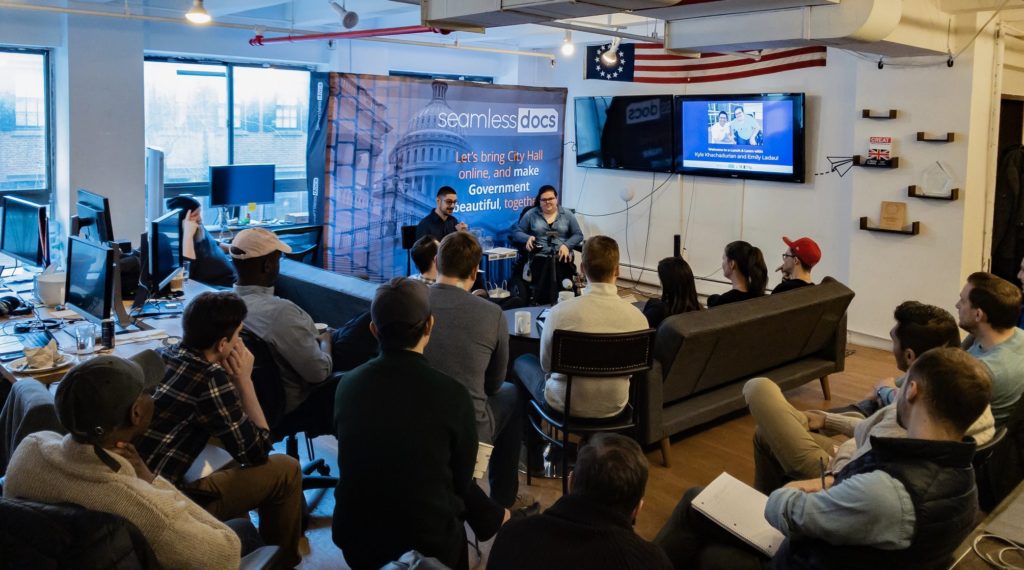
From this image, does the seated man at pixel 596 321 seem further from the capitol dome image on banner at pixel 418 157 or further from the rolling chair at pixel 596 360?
the capitol dome image on banner at pixel 418 157

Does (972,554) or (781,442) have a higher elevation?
(781,442)

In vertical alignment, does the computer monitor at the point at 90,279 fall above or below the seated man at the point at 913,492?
above

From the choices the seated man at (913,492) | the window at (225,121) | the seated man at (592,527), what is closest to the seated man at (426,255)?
the seated man at (913,492)

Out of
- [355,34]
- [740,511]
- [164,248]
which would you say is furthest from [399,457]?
[355,34]

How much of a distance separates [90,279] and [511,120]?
540cm

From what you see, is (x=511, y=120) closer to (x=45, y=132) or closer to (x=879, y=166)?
(x=879, y=166)

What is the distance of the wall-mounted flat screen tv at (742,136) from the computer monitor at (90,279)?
6.13m

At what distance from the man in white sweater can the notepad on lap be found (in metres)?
1.47

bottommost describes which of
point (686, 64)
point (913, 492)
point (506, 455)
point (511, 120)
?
point (506, 455)

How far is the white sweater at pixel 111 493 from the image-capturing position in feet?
7.02

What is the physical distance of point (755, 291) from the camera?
210 inches

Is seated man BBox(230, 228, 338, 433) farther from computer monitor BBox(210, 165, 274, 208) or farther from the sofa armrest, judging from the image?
computer monitor BBox(210, 165, 274, 208)

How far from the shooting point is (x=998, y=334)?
3.61 meters

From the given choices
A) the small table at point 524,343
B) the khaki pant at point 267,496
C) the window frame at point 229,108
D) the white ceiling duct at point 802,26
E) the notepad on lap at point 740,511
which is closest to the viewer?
the notepad on lap at point 740,511
